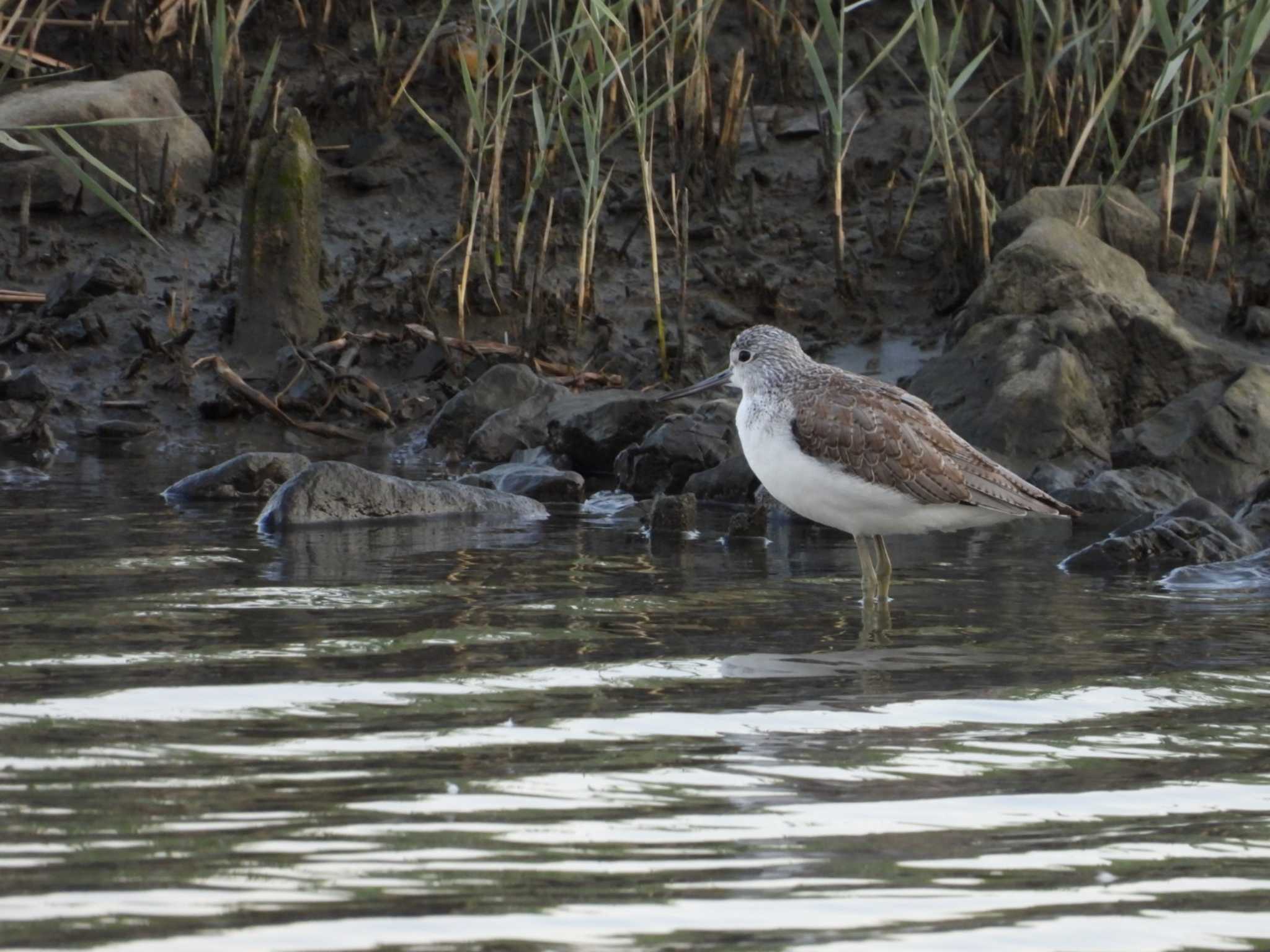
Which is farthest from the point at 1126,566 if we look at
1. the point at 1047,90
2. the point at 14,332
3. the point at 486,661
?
the point at 14,332

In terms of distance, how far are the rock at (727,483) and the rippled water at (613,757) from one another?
1.87m

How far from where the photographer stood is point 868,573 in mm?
7047

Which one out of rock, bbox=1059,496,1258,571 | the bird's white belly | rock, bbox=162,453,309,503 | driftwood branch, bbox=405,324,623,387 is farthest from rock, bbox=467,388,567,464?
rock, bbox=1059,496,1258,571

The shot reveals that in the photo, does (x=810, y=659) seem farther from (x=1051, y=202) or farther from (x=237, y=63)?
(x=237, y=63)

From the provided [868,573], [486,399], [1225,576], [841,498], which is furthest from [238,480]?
[1225,576]

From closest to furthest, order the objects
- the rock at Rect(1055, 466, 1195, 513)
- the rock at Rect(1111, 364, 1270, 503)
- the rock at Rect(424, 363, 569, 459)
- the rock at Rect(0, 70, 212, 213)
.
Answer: the rock at Rect(1055, 466, 1195, 513) < the rock at Rect(1111, 364, 1270, 503) < the rock at Rect(424, 363, 569, 459) < the rock at Rect(0, 70, 212, 213)

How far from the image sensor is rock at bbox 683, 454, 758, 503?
948 cm

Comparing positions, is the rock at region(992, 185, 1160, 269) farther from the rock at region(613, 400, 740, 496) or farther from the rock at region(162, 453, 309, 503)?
the rock at region(162, 453, 309, 503)

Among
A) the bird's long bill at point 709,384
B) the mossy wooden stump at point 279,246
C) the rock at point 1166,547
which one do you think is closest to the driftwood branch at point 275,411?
the mossy wooden stump at point 279,246

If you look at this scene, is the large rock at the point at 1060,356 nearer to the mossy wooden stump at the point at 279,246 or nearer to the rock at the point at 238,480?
the rock at the point at 238,480

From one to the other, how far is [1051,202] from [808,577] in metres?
4.63

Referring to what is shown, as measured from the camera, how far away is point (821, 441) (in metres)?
7.11

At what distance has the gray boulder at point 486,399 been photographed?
10672mm

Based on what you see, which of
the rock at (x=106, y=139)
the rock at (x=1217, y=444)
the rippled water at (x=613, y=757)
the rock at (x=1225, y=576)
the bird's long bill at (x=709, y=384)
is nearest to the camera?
the rippled water at (x=613, y=757)
